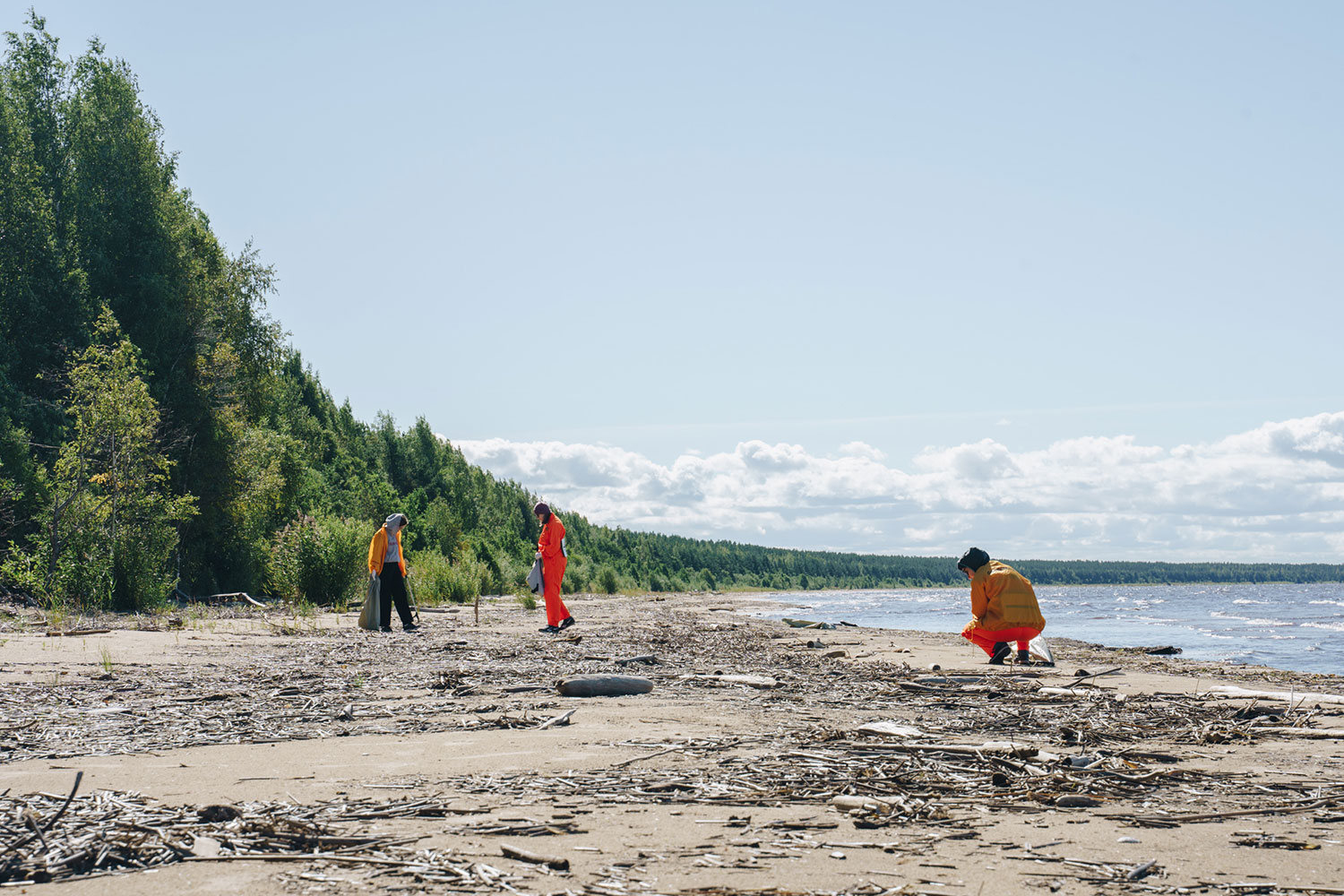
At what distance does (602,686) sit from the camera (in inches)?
340

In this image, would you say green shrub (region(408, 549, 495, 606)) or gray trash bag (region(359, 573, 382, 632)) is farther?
green shrub (region(408, 549, 495, 606))

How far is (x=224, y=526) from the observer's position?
28500 millimetres

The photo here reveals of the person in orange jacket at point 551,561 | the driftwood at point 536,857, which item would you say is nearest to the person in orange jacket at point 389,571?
the person in orange jacket at point 551,561

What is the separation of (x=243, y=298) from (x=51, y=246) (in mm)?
6505

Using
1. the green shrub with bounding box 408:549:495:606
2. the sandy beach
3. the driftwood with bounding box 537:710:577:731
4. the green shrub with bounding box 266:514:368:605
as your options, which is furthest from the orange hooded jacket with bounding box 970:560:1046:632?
the green shrub with bounding box 408:549:495:606

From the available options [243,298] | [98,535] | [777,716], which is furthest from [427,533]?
[777,716]

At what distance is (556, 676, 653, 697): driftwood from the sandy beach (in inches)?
5.1

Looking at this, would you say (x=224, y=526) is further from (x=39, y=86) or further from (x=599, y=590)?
(x=599, y=590)

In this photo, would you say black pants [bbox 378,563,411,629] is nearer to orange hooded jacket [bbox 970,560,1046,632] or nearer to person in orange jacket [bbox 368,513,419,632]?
person in orange jacket [bbox 368,513,419,632]

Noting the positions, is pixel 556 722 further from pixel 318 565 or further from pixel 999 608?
pixel 318 565

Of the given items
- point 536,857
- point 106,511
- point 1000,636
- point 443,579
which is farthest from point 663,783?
point 443,579

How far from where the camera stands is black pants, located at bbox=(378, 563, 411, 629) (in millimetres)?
16464

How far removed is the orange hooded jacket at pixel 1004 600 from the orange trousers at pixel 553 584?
711 centimetres

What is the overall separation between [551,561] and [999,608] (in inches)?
299
